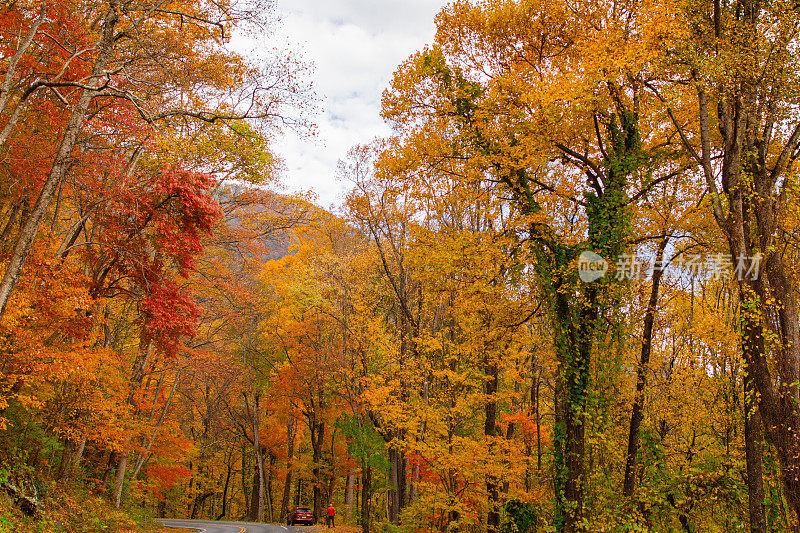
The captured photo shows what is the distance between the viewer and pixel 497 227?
13867 millimetres

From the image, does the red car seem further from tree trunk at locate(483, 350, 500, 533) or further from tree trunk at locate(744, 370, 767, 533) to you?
tree trunk at locate(744, 370, 767, 533)

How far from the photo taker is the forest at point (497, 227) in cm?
665

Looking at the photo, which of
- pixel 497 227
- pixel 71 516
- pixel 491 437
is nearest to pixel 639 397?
pixel 491 437

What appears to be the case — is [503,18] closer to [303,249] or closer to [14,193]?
[14,193]

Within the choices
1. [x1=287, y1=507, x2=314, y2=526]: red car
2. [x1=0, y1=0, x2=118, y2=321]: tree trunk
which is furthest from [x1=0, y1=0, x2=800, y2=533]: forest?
[x1=287, y1=507, x2=314, y2=526]: red car

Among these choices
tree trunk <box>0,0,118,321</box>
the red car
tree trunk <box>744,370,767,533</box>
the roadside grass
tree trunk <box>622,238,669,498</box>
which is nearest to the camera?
tree trunk <box>744,370,767,533</box>

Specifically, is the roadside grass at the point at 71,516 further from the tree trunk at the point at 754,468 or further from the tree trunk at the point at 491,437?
the tree trunk at the point at 754,468

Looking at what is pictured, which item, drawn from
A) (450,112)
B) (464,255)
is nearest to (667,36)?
(450,112)

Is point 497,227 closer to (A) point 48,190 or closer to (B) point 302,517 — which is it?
(A) point 48,190

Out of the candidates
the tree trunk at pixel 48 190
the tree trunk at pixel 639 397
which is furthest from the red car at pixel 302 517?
the tree trunk at pixel 48 190

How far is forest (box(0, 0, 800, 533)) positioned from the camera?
21.8 feet

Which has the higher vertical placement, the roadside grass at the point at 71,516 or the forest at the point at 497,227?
the forest at the point at 497,227

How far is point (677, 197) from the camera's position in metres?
11.0

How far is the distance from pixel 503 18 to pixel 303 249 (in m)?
14.1
